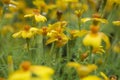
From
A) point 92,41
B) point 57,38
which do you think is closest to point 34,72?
point 92,41

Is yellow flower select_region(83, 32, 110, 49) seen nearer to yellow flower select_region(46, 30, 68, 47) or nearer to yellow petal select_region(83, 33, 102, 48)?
yellow petal select_region(83, 33, 102, 48)

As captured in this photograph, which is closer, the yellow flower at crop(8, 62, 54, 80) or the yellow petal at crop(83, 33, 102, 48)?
the yellow flower at crop(8, 62, 54, 80)

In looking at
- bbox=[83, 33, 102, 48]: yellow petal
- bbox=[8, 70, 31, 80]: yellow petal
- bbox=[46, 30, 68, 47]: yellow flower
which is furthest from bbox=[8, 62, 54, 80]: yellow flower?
bbox=[46, 30, 68, 47]: yellow flower

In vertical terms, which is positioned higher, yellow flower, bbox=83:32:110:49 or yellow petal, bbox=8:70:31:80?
yellow flower, bbox=83:32:110:49

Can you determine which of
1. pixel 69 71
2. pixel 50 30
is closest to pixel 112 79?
pixel 69 71

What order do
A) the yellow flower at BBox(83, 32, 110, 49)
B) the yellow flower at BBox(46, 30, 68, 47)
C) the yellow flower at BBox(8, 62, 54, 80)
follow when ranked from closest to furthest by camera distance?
the yellow flower at BBox(8, 62, 54, 80), the yellow flower at BBox(83, 32, 110, 49), the yellow flower at BBox(46, 30, 68, 47)

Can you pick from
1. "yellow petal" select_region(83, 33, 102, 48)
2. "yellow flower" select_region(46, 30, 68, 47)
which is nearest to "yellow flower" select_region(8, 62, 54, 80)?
"yellow petal" select_region(83, 33, 102, 48)

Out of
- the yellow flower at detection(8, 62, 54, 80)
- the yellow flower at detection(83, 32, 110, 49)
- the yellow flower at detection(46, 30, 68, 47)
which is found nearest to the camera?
the yellow flower at detection(8, 62, 54, 80)

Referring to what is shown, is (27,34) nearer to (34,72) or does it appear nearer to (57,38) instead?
(57,38)

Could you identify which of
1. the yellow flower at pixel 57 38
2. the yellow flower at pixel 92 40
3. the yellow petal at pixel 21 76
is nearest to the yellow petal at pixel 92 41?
the yellow flower at pixel 92 40

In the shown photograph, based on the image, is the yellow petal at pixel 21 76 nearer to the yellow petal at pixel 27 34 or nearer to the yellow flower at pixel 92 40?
the yellow flower at pixel 92 40

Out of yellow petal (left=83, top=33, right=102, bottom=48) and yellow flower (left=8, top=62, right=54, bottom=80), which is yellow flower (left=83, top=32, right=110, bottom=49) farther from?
yellow flower (left=8, top=62, right=54, bottom=80)

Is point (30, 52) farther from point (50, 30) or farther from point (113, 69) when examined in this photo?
point (113, 69)

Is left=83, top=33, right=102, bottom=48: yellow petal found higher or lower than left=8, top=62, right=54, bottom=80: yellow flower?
higher
